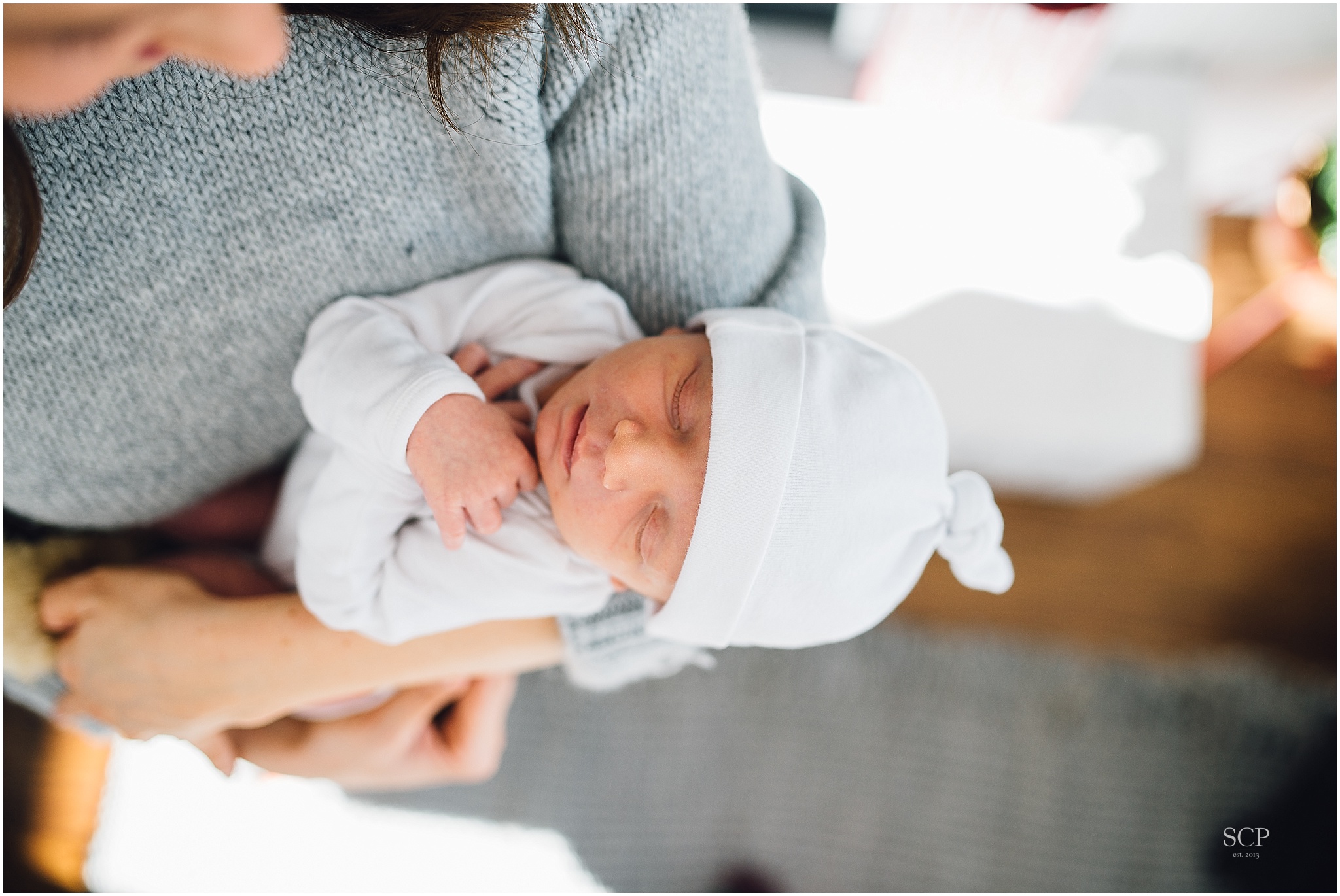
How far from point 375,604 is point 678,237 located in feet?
1.50

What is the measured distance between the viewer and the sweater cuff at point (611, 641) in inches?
32.2

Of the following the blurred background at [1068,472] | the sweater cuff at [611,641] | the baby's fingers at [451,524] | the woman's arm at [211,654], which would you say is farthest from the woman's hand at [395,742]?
the blurred background at [1068,472]

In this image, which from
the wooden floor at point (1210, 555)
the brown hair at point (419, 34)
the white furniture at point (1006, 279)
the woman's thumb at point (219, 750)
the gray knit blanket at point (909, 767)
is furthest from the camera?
the wooden floor at point (1210, 555)

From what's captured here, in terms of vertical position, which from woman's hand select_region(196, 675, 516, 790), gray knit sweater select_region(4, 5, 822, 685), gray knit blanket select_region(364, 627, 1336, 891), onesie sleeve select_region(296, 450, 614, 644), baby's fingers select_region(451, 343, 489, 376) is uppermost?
gray knit sweater select_region(4, 5, 822, 685)

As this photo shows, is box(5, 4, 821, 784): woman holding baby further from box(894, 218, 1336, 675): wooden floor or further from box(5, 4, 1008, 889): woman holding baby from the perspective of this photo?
box(894, 218, 1336, 675): wooden floor

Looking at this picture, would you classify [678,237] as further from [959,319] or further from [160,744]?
[160,744]

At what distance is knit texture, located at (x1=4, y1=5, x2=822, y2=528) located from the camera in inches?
21.3

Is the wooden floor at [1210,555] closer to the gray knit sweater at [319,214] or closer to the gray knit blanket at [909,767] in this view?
the gray knit blanket at [909,767]

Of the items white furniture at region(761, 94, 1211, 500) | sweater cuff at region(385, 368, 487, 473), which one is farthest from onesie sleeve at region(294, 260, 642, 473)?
white furniture at region(761, 94, 1211, 500)

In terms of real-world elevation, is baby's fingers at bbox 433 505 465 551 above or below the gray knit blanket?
above

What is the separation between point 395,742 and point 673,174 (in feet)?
2.35

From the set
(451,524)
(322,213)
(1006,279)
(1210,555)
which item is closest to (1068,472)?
(1006,279)

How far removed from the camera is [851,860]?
4.94 feet

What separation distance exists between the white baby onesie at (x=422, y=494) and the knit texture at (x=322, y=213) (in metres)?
0.03
